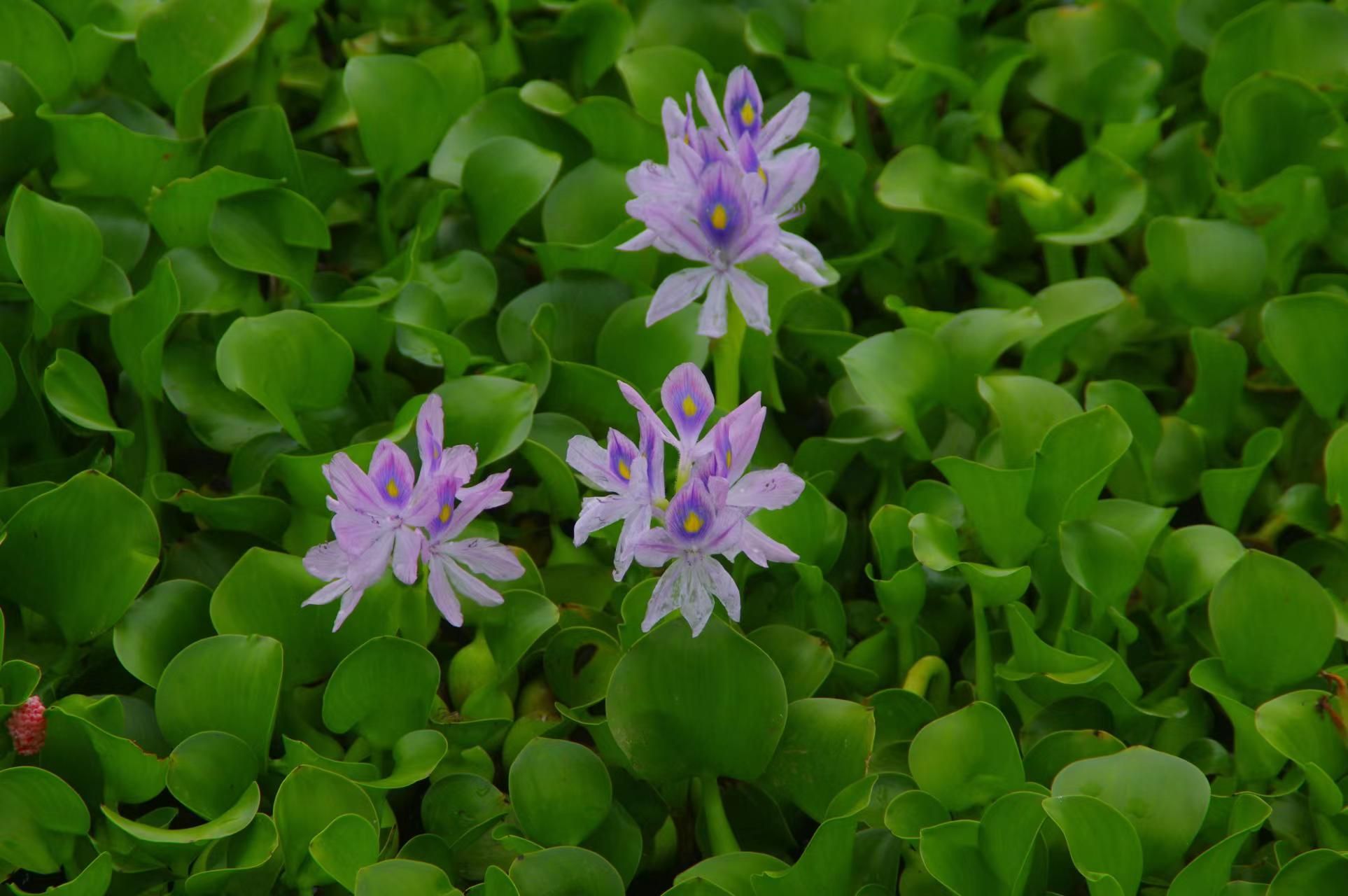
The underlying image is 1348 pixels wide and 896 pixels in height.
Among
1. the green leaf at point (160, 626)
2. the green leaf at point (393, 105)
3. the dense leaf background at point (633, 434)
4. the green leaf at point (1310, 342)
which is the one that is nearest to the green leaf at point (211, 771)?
the dense leaf background at point (633, 434)

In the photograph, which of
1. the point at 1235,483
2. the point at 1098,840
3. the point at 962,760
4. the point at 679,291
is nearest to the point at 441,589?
the point at 679,291

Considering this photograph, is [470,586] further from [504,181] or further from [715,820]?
[504,181]

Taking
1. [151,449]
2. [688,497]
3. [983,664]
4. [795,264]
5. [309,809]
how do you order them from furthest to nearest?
[151,449] < [983,664] < [795,264] < [309,809] < [688,497]

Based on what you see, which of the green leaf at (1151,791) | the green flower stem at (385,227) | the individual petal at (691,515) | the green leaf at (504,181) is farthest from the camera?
the green flower stem at (385,227)

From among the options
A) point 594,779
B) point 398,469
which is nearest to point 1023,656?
point 594,779

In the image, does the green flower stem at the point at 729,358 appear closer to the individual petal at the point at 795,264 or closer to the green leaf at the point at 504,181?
the individual petal at the point at 795,264

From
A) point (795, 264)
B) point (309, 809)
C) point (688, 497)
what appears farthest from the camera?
point (795, 264)

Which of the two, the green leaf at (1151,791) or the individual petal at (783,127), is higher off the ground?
the individual petal at (783,127)
